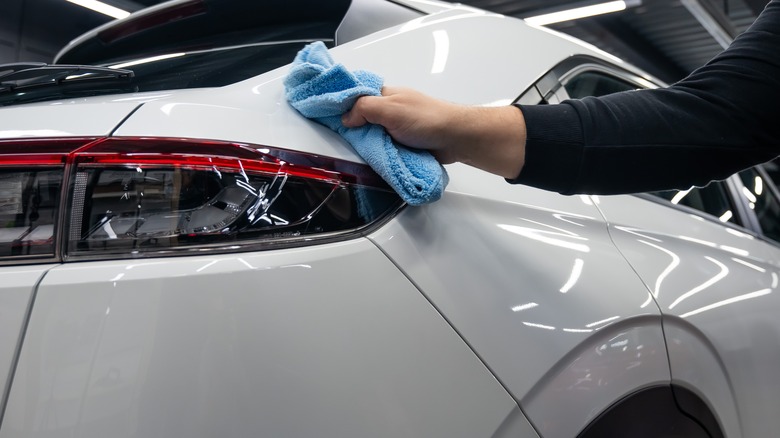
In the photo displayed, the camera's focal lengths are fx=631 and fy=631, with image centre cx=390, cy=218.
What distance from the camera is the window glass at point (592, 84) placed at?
1711 mm

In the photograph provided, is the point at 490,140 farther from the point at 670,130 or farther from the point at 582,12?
the point at 582,12

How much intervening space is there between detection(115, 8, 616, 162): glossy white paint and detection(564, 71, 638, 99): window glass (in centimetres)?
8

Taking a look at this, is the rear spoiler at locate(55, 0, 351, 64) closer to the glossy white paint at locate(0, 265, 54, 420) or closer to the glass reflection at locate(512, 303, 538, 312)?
the glass reflection at locate(512, 303, 538, 312)

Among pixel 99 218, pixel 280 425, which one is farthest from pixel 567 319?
pixel 99 218

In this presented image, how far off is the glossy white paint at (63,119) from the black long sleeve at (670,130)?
0.67 meters

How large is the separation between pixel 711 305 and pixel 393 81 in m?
0.95

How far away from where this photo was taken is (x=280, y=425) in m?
0.84

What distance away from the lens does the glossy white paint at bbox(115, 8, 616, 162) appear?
92 cm

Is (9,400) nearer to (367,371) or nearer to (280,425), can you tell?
(280,425)

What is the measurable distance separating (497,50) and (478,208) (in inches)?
18.0

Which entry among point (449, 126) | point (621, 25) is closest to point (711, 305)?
point (449, 126)

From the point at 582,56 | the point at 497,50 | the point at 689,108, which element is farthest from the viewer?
the point at 582,56

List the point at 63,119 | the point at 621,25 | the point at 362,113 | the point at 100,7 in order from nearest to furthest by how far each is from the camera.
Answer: the point at 63,119 < the point at 362,113 < the point at 100,7 < the point at 621,25

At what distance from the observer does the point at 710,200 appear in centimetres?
221
